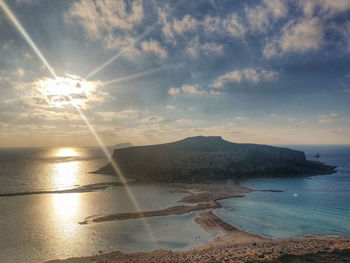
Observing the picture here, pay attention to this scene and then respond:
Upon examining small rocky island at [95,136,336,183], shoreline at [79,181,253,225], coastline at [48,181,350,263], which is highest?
small rocky island at [95,136,336,183]

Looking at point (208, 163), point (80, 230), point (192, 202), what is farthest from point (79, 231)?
point (208, 163)

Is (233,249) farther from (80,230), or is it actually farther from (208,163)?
(208,163)

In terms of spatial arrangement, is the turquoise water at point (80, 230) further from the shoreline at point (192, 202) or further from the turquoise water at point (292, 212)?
the turquoise water at point (292, 212)

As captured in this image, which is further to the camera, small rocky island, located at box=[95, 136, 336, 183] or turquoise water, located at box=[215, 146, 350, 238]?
small rocky island, located at box=[95, 136, 336, 183]

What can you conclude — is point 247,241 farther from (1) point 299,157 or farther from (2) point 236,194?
(1) point 299,157

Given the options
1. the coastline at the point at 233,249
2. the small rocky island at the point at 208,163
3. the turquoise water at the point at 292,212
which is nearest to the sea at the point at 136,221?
the turquoise water at the point at 292,212

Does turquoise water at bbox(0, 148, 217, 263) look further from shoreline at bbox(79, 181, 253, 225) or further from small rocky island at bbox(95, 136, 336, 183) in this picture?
small rocky island at bbox(95, 136, 336, 183)

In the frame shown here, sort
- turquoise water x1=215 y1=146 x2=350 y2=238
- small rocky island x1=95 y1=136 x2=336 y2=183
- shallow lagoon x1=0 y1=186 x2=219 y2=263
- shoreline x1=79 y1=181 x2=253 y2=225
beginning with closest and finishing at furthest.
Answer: shallow lagoon x1=0 y1=186 x2=219 y2=263 < turquoise water x1=215 y1=146 x2=350 y2=238 < shoreline x1=79 y1=181 x2=253 y2=225 < small rocky island x1=95 y1=136 x2=336 y2=183

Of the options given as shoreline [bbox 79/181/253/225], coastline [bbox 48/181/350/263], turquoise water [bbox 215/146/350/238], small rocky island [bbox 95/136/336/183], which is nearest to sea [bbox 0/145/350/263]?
turquoise water [bbox 215/146/350/238]
